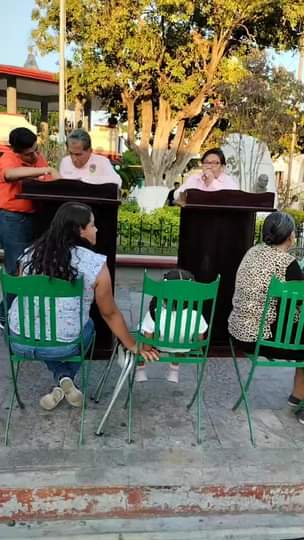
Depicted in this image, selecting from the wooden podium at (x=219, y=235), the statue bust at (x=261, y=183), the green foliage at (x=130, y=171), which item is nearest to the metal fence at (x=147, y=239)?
the statue bust at (x=261, y=183)

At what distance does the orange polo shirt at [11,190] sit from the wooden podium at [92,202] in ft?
0.64

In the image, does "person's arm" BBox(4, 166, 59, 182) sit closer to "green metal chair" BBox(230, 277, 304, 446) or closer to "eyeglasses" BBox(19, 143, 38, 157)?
"eyeglasses" BBox(19, 143, 38, 157)

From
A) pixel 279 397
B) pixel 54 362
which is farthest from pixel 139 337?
pixel 279 397

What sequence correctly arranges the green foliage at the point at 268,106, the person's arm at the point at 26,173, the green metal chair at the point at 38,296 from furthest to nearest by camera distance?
the green foliage at the point at 268,106 → the person's arm at the point at 26,173 → the green metal chair at the point at 38,296

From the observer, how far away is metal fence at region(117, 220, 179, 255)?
731cm

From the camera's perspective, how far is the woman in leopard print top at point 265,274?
2896mm

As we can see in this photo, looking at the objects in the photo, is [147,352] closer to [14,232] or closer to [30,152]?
[14,232]

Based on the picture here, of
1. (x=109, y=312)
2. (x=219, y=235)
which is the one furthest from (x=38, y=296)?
(x=219, y=235)

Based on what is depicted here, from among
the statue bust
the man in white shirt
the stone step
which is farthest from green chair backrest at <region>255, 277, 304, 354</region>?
the statue bust

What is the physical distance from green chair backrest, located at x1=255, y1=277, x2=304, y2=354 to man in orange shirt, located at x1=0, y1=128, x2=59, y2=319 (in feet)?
6.03

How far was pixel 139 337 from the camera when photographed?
2.67 m

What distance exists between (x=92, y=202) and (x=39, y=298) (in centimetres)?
115

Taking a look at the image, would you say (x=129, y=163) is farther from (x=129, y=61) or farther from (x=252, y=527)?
(x=252, y=527)

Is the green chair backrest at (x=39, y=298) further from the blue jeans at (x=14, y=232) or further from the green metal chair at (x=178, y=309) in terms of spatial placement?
the blue jeans at (x=14, y=232)
